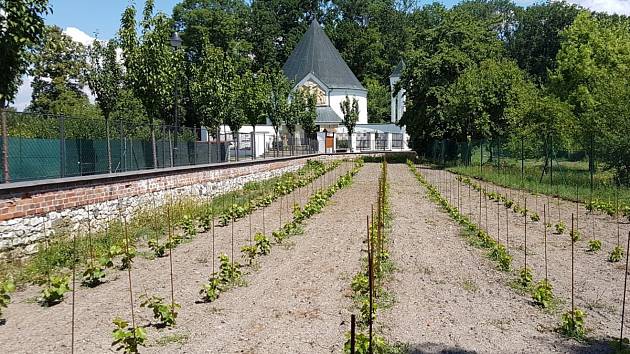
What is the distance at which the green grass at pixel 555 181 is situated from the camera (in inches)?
730

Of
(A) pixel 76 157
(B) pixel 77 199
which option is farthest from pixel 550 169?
(B) pixel 77 199

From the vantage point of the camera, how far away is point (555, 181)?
23391 mm

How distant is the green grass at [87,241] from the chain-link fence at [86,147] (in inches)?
58.9

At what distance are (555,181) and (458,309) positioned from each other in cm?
1849

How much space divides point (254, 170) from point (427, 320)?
20362 millimetres

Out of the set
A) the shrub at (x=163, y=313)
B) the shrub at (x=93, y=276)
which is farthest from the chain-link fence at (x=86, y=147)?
the shrub at (x=163, y=313)

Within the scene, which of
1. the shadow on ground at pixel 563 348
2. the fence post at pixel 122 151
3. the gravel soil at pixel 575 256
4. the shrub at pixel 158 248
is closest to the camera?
the shadow on ground at pixel 563 348

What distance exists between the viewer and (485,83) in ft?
119

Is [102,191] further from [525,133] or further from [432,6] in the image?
[432,6]

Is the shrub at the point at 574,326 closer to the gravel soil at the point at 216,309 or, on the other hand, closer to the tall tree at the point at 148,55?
the gravel soil at the point at 216,309

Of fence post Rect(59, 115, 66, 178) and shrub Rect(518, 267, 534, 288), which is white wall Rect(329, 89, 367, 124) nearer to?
fence post Rect(59, 115, 66, 178)

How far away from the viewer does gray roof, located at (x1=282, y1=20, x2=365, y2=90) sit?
68188 mm

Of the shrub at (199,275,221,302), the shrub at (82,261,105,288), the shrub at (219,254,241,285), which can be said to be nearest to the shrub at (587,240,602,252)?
the shrub at (219,254,241,285)

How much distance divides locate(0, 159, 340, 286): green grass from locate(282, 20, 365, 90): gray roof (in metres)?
51.9
